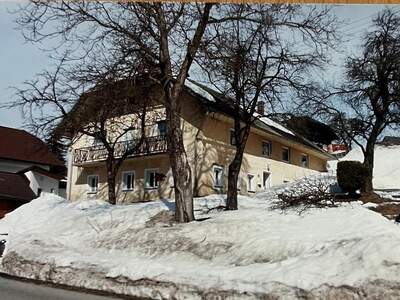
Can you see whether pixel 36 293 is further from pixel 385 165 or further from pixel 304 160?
pixel 385 165

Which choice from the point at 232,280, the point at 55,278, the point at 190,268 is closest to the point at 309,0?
the point at 232,280

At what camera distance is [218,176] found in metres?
35.5

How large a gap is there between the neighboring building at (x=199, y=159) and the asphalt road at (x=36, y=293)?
1781cm

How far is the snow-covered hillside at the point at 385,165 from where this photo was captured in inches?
1548

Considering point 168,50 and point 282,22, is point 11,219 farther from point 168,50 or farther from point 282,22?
point 282,22

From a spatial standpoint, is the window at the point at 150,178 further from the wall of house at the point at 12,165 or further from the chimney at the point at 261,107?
the wall of house at the point at 12,165

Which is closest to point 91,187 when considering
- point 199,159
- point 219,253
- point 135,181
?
point 135,181

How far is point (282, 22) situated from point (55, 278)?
37.7 feet

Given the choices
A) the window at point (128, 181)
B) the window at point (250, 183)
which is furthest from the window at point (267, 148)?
the window at point (128, 181)

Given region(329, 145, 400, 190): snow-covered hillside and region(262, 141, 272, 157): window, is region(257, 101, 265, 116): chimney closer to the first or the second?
region(262, 141, 272, 157): window

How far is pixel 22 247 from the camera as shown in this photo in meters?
15.6

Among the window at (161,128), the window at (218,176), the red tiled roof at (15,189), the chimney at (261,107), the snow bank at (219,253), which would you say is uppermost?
the window at (161,128)

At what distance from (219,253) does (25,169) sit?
32885mm

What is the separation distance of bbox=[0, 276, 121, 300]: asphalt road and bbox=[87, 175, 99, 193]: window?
1096 inches
